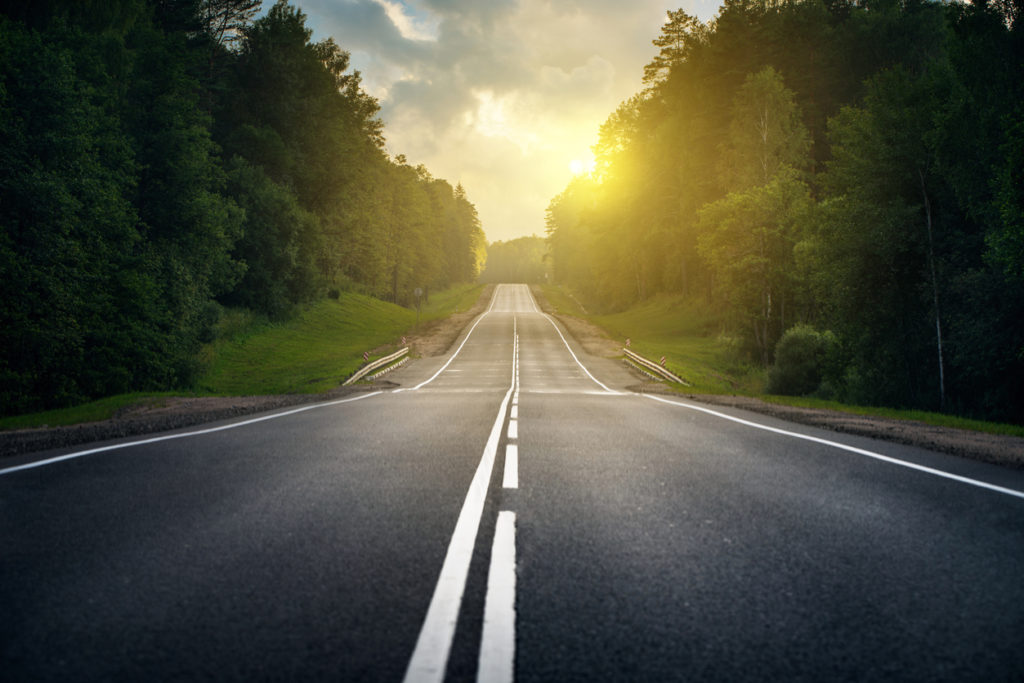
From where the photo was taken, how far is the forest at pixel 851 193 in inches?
658

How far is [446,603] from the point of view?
278 cm

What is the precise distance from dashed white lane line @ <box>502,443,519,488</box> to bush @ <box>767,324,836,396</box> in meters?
22.3

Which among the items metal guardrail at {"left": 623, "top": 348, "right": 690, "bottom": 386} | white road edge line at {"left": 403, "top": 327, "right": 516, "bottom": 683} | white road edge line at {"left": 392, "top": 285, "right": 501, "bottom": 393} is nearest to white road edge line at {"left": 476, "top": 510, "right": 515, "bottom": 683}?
white road edge line at {"left": 403, "top": 327, "right": 516, "bottom": 683}

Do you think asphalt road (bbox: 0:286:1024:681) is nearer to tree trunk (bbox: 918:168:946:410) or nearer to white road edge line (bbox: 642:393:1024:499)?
white road edge line (bbox: 642:393:1024:499)

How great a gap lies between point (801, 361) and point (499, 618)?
26718 mm

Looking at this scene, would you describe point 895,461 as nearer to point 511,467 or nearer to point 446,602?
point 511,467

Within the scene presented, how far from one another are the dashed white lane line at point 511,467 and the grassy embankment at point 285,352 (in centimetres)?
999

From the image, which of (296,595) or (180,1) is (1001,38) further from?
(180,1)

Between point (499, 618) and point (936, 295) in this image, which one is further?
point (936, 295)

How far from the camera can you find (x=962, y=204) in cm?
1800

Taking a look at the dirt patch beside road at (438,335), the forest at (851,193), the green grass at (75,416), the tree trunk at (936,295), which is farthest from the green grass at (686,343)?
the green grass at (75,416)

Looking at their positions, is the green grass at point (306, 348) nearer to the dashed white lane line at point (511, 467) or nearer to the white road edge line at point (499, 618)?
the dashed white lane line at point (511, 467)

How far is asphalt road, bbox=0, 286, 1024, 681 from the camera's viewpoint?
91.7 inches

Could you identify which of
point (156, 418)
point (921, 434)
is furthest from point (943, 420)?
point (156, 418)
